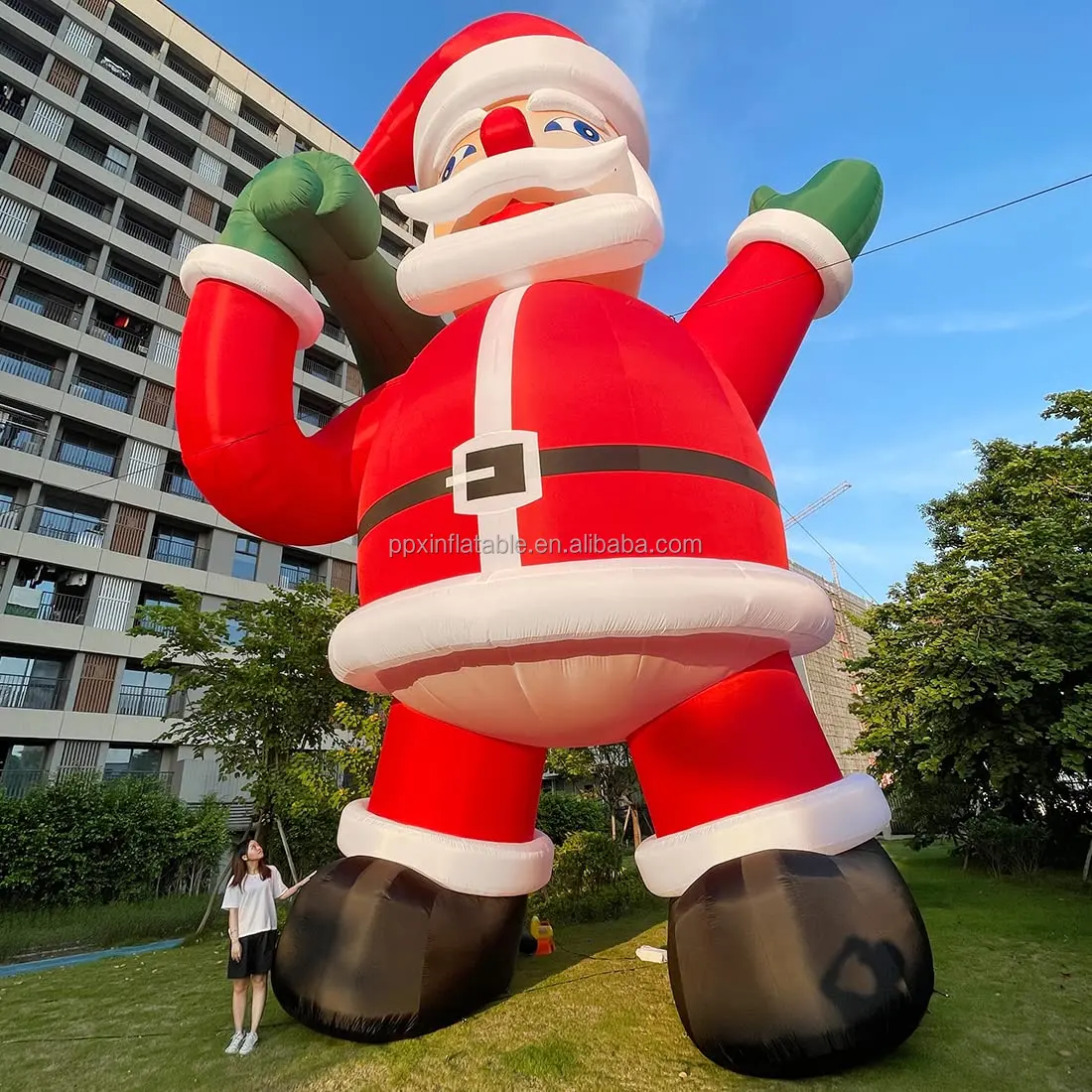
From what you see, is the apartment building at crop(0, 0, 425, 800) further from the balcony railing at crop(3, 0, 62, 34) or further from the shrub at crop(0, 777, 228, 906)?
the shrub at crop(0, 777, 228, 906)

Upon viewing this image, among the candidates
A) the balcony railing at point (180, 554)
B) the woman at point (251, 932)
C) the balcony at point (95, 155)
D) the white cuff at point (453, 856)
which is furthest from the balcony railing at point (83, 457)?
the white cuff at point (453, 856)

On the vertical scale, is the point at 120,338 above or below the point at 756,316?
above

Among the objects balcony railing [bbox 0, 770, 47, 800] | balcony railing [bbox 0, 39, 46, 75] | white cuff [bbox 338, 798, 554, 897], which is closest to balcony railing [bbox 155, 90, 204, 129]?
balcony railing [bbox 0, 39, 46, 75]

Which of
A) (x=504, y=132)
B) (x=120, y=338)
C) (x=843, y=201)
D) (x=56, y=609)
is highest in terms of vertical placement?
(x=120, y=338)

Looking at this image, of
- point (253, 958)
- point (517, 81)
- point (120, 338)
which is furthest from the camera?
point (120, 338)

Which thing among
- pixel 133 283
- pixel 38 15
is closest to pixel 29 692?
pixel 133 283

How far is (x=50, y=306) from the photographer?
727 inches

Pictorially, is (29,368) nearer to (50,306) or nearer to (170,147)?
(50,306)

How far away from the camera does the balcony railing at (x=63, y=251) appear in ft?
61.6

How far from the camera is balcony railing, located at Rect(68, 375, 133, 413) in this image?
59.6ft

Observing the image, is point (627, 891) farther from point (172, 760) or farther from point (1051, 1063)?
point (172, 760)

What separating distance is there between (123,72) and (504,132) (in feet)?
83.5

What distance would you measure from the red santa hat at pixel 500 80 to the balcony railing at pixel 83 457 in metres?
16.8

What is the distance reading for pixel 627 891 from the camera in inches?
343
